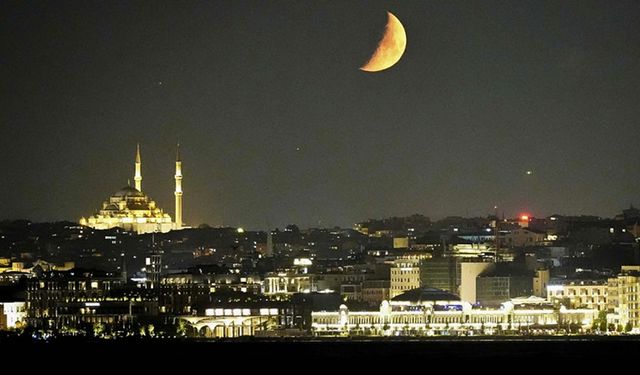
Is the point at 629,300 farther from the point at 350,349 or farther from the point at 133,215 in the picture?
the point at 133,215

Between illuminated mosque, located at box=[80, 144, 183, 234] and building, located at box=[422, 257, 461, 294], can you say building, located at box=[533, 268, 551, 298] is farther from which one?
illuminated mosque, located at box=[80, 144, 183, 234]

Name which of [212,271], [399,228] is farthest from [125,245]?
Answer: [212,271]

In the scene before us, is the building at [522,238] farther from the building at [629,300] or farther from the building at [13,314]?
the building at [13,314]

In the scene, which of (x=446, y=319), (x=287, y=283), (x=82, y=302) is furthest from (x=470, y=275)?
(x=82, y=302)

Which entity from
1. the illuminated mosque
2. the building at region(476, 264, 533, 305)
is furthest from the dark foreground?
the illuminated mosque

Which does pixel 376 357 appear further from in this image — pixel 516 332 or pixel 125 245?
pixel 125 245
